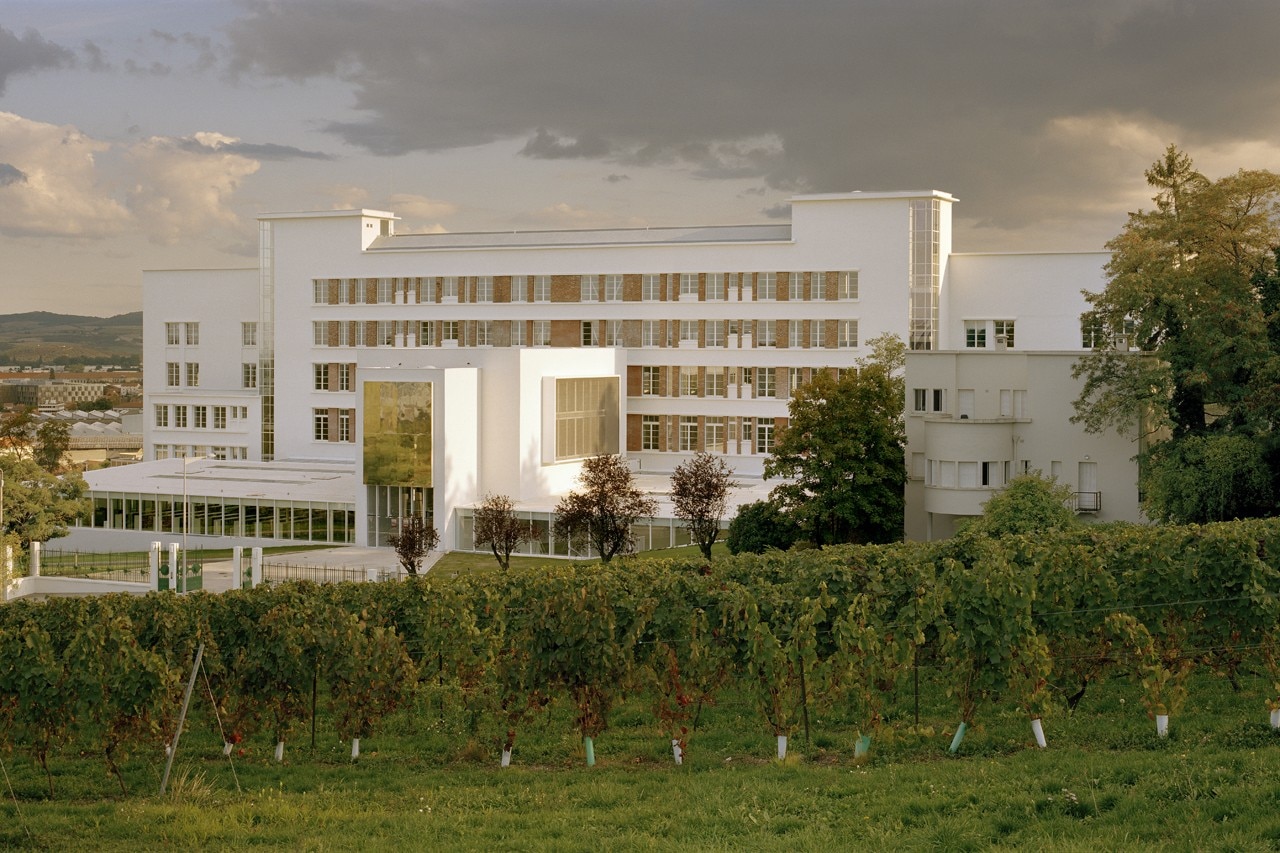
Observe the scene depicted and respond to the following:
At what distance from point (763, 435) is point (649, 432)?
5.19 metres

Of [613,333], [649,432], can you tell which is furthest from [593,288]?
[649,432]

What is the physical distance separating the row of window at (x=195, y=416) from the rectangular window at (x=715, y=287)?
23888mm

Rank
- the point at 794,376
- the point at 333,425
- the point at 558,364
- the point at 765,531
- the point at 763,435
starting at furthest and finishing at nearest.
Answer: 1. the point at 333,425
2. the point at 763,435
3. the point at 794,376
4. the point at 558,364
5. the point at 765,531

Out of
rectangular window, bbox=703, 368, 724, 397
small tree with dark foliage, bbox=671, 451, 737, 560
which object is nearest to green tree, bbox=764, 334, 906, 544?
small tree with dark foliage, bbox=671, 451, 737, 560

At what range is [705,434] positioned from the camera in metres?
59.2

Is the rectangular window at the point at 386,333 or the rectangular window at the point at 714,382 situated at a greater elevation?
the rectangular window at the point at 386,333

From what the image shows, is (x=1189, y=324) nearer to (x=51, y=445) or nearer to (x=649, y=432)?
(x=649, y=432)

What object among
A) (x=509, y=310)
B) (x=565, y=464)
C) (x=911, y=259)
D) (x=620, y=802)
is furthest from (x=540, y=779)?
(x=509, y=310)

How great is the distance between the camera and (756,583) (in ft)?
58.4

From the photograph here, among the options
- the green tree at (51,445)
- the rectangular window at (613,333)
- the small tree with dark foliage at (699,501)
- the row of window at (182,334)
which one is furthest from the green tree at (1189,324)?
the green tree at (51,445)

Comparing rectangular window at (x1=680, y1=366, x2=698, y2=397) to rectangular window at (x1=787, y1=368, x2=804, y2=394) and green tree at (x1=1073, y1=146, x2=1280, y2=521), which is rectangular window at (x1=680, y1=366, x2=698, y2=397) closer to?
rectangular window at (x1=787, y1=368, x2=804, y2=394)

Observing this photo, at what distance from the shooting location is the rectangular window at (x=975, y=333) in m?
56.8

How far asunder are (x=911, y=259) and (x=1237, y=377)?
68.2 feet

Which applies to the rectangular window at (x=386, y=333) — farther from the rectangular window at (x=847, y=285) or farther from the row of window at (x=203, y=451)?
the rectangular window at (x=847, y=285)
